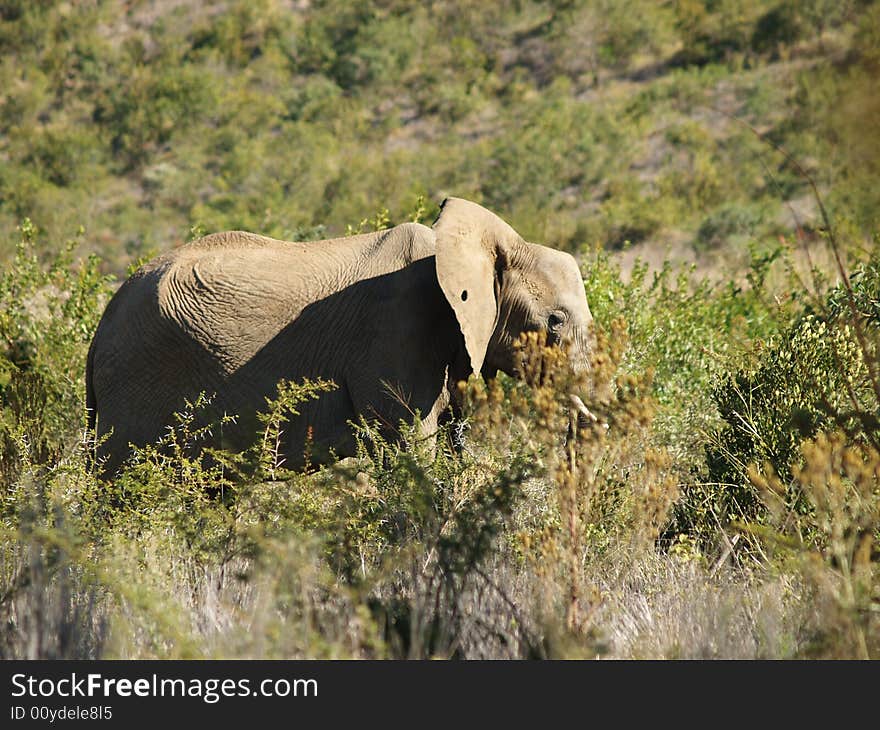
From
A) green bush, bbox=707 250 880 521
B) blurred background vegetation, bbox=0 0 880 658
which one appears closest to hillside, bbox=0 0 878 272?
blurred background vegetation, bbox=0 0 880 658

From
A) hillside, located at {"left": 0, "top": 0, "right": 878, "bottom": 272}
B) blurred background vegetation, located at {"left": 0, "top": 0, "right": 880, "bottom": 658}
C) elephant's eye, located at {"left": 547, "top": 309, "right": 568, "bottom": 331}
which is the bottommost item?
blurred background vegetation, located at {"left": 0, "top": 0, "right": 880, "bottom": 658}

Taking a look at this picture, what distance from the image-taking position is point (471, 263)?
232 inches

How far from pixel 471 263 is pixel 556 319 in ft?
2.06

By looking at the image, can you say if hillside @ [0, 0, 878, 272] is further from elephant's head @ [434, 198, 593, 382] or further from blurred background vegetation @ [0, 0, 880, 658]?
elephant's head @ [434, 198, 593, 382]

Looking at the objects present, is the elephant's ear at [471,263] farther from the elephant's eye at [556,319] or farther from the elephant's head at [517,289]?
the elephant's eye at [556,319]

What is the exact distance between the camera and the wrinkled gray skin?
5.99 metres

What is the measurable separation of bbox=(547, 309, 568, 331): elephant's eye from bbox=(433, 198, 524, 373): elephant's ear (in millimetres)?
306

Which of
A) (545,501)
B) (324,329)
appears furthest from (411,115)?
(545,501)

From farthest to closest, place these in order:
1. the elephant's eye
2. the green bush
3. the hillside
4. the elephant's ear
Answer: the hillside → the elephant's eye → the green bush → the elephant's ear
